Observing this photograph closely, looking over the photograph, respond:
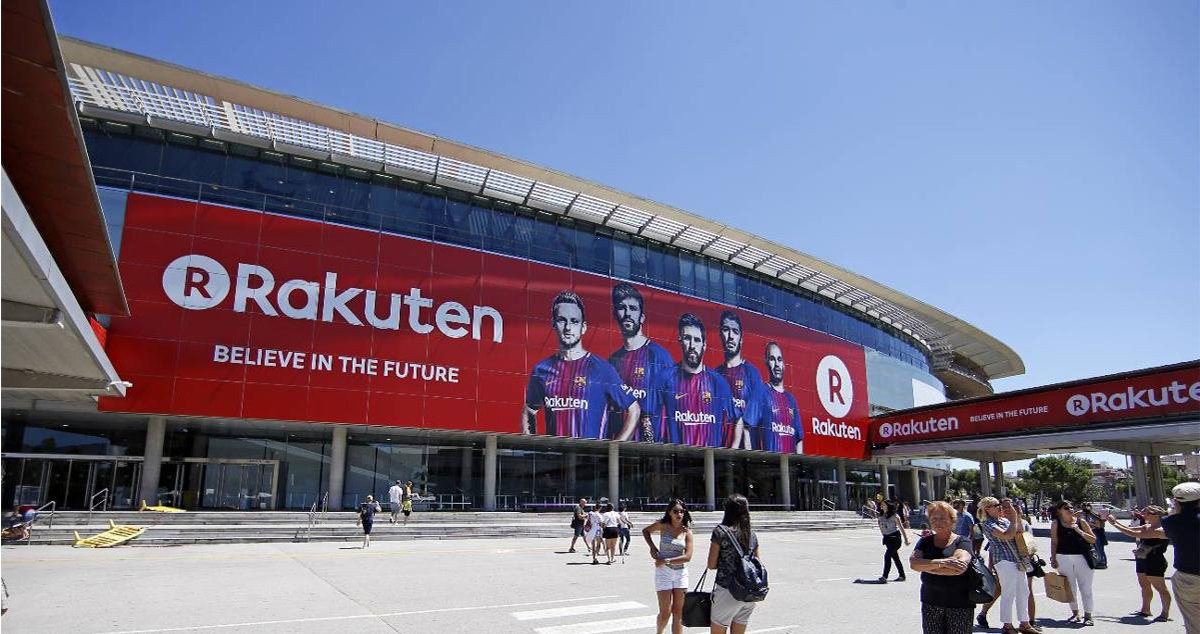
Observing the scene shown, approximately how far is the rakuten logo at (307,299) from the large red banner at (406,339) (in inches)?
2.2

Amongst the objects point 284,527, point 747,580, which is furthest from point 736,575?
point 284,527

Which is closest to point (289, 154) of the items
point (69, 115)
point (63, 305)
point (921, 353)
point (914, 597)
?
point (63, 305)

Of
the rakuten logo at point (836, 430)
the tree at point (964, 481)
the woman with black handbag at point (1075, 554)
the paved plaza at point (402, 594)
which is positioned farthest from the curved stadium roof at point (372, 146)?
the tree at point (964, 481)

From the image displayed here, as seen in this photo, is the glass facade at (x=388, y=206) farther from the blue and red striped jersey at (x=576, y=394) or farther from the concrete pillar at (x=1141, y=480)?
the concrete pillar at (x=1141, y=480)

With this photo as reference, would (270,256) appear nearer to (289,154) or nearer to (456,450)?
(289,154)

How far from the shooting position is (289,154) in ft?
99.9

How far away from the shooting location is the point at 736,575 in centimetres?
642

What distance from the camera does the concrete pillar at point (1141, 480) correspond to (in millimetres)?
29834

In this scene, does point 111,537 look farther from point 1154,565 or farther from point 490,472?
point 1154,565

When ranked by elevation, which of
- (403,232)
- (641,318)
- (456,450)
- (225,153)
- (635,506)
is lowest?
(635,506)

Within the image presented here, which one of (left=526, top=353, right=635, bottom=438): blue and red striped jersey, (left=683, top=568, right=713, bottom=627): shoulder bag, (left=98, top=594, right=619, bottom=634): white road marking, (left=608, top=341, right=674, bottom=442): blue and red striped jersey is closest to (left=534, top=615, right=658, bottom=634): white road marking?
(left=98, top=594, right=619, bottom=634): white road marking

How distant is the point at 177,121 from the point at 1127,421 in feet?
133

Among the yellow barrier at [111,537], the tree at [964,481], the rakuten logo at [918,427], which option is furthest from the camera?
the tree at [964,481]

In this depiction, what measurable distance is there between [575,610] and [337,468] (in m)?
22.1
